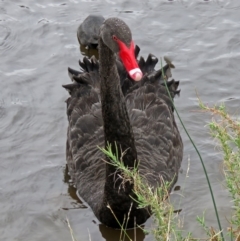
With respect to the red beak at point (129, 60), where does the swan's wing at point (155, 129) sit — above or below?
below

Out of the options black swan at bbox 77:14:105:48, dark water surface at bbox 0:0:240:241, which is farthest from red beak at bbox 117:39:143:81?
black swan at bbox 77:14:105:48

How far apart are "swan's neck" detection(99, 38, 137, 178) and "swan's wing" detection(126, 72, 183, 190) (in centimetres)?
55

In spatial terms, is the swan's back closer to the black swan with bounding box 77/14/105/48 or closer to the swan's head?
the swan's head

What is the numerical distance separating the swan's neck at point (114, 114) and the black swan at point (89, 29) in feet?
10.8

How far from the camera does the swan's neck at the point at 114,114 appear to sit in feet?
16.2

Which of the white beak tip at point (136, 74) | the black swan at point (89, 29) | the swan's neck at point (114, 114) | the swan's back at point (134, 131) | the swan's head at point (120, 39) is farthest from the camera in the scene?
the black swan at point (89, 29)

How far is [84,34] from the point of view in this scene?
8.31m

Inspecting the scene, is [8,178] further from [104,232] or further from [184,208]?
[184,208]

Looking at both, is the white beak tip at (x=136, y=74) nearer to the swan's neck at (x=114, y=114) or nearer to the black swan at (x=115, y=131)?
the black swan at (x=115, y=131)

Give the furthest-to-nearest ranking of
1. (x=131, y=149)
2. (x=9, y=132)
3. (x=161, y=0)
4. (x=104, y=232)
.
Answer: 1. (x=161, y=0)
2. (x=9, y=132)
3. (x=104, y=232)
4. (x=131, y=149)

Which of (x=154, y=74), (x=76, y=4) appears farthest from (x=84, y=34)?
(x=154, y=74)

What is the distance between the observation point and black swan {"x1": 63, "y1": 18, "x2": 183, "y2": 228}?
16.4 feet

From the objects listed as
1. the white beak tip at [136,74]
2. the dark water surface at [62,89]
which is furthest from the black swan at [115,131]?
the white beak tip at [136,74]

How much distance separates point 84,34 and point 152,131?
2665 mm
